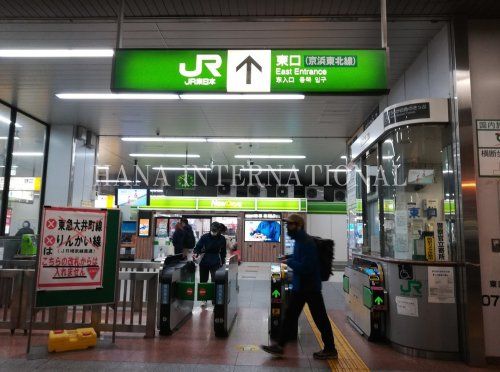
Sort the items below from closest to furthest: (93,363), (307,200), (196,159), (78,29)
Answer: (93,363), (78,29), (196,159), (307,200)

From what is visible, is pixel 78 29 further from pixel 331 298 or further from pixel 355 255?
pixel 331 298

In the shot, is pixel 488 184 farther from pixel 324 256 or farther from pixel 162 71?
pixel 162 71

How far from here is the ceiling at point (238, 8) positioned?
13.2 feet

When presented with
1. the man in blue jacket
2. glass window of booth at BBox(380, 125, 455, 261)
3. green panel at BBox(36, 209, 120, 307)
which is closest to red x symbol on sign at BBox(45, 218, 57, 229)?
green panel at BBox(36, 209, 120, 307)

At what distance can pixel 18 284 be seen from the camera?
16.8ft

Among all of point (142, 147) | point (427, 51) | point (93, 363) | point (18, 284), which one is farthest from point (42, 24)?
point (142, 147)

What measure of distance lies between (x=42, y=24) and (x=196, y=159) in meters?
7.83

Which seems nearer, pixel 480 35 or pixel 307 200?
pixel 480 35

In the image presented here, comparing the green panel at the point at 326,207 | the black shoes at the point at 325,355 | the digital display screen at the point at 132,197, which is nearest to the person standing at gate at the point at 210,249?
the black shoes at the point at 325,355

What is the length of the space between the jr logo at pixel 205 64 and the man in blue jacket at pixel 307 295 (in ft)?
6.01

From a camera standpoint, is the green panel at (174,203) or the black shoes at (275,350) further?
the green panel at (174,203)

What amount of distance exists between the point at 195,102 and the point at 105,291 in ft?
11.9

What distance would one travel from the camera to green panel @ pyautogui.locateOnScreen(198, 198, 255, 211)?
595 inches

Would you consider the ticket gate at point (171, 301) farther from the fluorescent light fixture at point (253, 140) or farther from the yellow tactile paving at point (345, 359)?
the fluorescent light fixture at point (253, 140)
